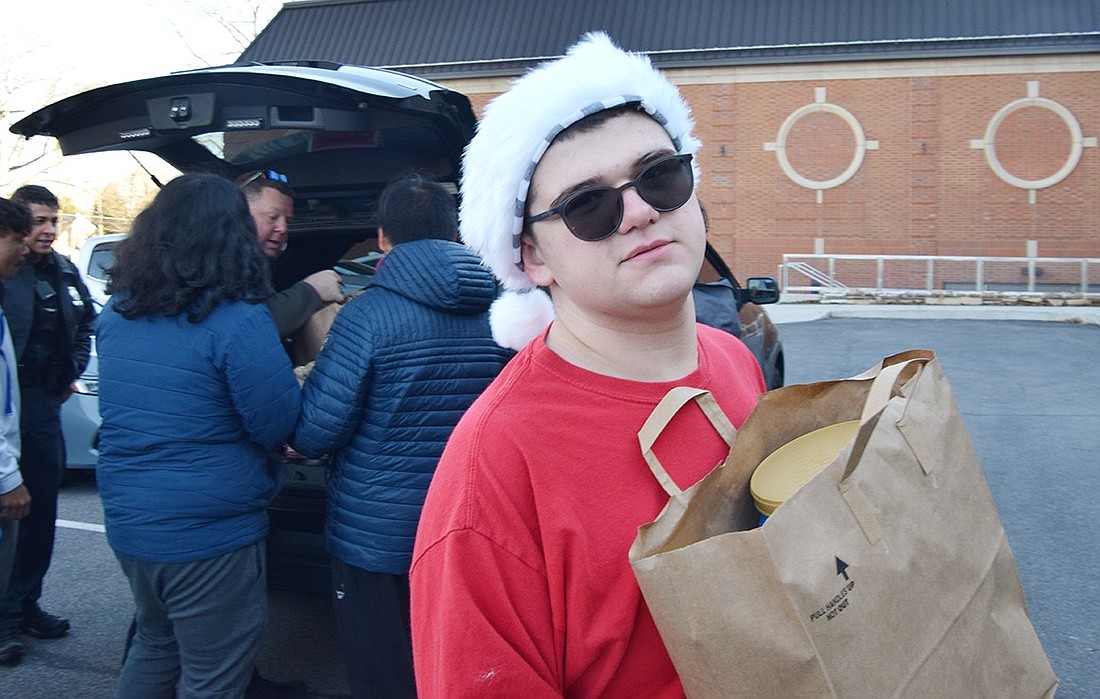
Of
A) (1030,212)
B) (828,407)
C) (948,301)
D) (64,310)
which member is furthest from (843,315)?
(828,407)

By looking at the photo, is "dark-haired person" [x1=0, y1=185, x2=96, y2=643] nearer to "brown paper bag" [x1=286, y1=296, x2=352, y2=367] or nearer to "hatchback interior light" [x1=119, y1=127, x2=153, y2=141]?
"hatchback interior light" [x1=119, y1=127, x2=153, y2=141]

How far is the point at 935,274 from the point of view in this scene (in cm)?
2556

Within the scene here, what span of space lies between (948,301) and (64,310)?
19.3 meters

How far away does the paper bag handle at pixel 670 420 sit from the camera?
138 centimetres

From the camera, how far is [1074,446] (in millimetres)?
7414

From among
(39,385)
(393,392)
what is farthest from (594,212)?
(39,385)

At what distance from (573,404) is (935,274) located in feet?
86.3

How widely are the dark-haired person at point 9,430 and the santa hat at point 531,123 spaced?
2574mm

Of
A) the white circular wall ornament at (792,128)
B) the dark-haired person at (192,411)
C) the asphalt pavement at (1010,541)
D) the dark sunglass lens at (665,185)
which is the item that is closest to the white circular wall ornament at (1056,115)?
the white circular wall ornament at (792,128)

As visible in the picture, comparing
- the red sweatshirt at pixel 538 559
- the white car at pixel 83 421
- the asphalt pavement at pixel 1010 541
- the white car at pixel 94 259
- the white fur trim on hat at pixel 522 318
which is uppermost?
the white fur trim on hat at pixel 522 318

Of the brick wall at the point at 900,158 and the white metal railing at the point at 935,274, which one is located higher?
the brick wall at the point at 900,158

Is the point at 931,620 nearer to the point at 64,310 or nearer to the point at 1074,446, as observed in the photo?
the point at 64,310

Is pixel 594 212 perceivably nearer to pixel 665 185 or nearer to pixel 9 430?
pixel 665 185

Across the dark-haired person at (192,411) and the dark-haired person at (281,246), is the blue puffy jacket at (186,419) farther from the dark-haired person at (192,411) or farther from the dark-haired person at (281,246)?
the dark-haired person at (281,246)
